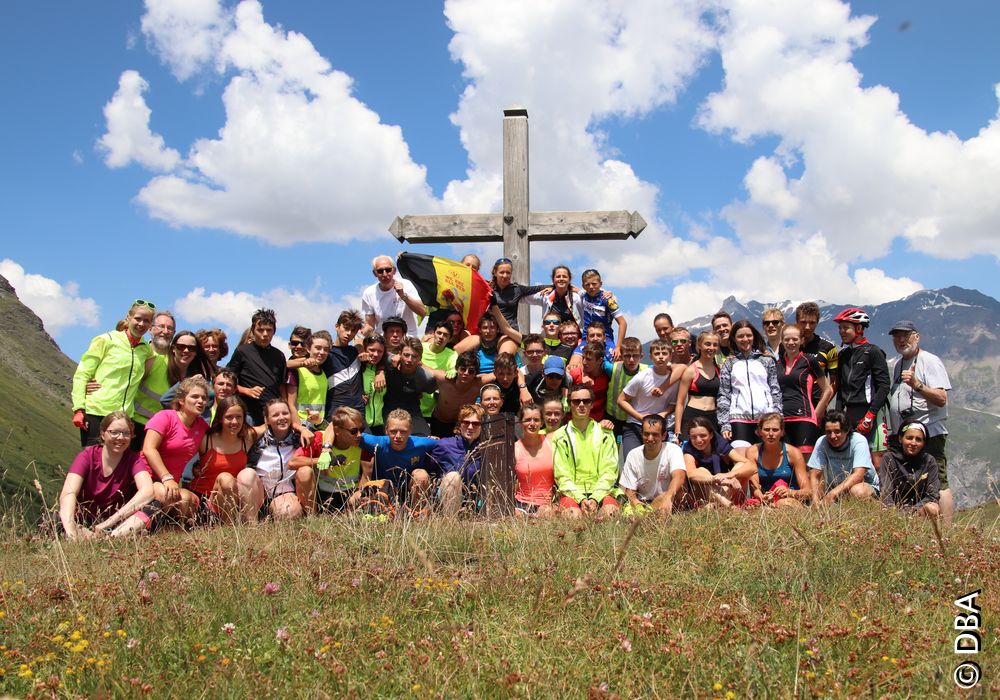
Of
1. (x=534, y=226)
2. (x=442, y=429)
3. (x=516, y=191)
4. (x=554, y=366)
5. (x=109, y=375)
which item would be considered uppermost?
(x=516, y=191)

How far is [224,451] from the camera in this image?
24.1 ft

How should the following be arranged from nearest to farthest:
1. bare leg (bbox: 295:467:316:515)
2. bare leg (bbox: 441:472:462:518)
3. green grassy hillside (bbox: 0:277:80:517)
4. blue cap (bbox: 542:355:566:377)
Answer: bare leg (bbox: 441:472:462:518) < bare leg (bbox: 295:467:316:515) < blue cap (bbox: 542:355:566:377) < green grassy hillside (bbox: 0:277:80:517)

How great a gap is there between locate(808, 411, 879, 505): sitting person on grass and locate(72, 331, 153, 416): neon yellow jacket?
6.62 metres

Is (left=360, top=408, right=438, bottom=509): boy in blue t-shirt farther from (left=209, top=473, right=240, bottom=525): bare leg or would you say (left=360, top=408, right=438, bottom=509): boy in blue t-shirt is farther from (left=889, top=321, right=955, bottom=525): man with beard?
(left=889, top=321, right=955, bottom=525): man with beard

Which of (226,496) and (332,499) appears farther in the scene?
(332,499)

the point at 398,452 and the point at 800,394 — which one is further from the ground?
the point at 800,394

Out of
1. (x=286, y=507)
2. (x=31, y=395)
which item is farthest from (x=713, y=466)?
(x=31, y=395)

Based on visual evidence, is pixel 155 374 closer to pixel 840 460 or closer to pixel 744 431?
pixel 744 431

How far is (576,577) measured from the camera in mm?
4496

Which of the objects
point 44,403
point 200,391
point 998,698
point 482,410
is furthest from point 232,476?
point 44,403

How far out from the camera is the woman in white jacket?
8.12 meters

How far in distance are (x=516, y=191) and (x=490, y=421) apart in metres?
3.84

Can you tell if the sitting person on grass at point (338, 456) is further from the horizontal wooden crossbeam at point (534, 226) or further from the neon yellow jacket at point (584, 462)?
the horizontal wooden crossbeam at point (534, 226)

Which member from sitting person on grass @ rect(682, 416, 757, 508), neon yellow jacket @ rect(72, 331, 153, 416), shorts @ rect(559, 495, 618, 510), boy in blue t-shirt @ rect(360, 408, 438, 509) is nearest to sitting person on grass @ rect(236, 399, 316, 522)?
boy in blue t-shirt @ rect(360, 408, 438, 509)
